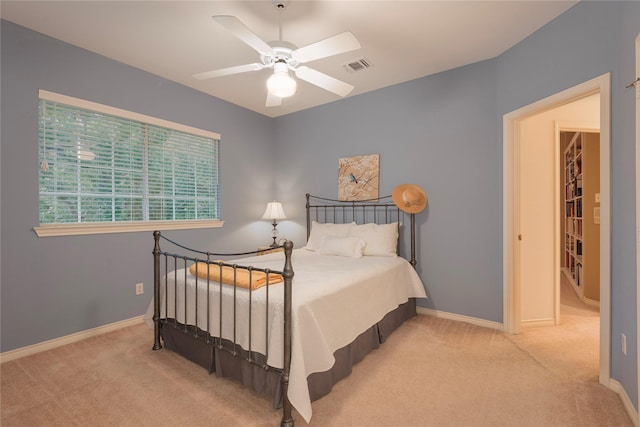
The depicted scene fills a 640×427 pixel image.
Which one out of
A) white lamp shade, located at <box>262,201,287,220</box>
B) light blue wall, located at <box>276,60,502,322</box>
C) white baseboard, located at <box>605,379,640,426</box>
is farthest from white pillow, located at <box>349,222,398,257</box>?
white baseboard, located at <box>605,379,640,426</box>

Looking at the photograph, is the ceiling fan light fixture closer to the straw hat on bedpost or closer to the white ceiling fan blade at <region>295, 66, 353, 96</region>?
the white ceiling fan blade at <region>295, 66, 353, 96</region>

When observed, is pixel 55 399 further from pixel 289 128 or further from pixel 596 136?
pixel 596 136

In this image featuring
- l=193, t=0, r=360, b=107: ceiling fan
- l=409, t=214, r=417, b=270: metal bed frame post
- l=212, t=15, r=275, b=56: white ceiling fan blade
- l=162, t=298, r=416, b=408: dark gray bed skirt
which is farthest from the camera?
l=409, t=214, r=417, b=270: metal bed frame post

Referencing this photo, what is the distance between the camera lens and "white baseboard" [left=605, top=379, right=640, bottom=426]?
1.71 metres

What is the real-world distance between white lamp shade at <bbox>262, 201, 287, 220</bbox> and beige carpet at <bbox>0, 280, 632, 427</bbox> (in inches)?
88.0

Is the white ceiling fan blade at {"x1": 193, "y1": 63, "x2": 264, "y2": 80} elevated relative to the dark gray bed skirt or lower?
elevated

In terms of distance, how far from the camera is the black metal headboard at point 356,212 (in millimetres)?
3791

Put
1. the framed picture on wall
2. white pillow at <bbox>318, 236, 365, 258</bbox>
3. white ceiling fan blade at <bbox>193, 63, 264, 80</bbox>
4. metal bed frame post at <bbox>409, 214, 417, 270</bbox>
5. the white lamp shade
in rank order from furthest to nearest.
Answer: the white lamp shade
the framed picture on wall
metal bed frame post at <bbox>409, 214, 417, 270</bbox>
white pillow at <bbox>318, 236, 365, 258</bbox>
white ceiling fan blade at <bbox>193, 63, 264, 80</bbox>

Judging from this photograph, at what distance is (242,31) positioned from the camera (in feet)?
5.95

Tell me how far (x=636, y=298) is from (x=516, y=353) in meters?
1.13

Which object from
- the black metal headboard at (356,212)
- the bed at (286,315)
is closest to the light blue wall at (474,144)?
the black metal headboard at (356,212)

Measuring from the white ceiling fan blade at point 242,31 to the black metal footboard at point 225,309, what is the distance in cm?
128

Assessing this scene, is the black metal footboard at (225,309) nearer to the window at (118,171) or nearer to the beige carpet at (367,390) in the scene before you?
the beige carpet at (367,390)

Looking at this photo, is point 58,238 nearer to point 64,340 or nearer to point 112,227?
point 112,227
